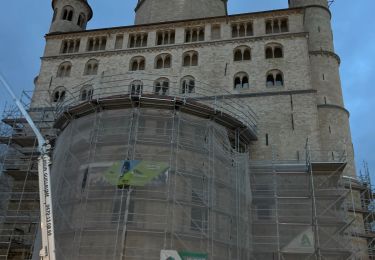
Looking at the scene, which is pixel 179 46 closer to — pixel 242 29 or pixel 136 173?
pixel 242 29

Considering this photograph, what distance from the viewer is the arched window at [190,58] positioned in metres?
27.3

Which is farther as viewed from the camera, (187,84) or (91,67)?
(91,67)

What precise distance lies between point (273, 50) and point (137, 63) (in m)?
9.07

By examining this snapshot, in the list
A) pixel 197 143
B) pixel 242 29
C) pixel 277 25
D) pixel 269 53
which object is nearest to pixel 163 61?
pixel 242 29

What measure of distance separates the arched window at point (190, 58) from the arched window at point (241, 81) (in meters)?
3.09

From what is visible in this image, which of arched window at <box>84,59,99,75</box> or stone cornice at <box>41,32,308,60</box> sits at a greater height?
stone cornice at <box>41,32,308,60</box>

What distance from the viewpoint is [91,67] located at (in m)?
28.8

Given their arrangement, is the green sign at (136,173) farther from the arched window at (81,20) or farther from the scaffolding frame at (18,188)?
the arched window at (81,20)

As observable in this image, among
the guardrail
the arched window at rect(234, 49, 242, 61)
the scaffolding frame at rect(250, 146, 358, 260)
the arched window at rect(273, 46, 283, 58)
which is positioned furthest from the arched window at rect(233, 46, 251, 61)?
the scaffolding frame at rect(250, 146, 358, 260)

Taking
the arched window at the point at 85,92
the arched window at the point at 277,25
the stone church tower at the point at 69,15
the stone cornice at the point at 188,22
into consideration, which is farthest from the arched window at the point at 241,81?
the stone church tower at the point at 69,15

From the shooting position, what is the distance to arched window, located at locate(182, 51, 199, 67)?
89.7ft

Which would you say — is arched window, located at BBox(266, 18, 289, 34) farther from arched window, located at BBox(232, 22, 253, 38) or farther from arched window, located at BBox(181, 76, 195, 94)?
arched window, located at BBox(181, 76, 195, 94)

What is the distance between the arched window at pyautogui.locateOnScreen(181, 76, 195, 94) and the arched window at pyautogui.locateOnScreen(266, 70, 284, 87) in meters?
4.64

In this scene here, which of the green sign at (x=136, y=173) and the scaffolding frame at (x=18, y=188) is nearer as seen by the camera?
the green sign at (x=136, y=173)
